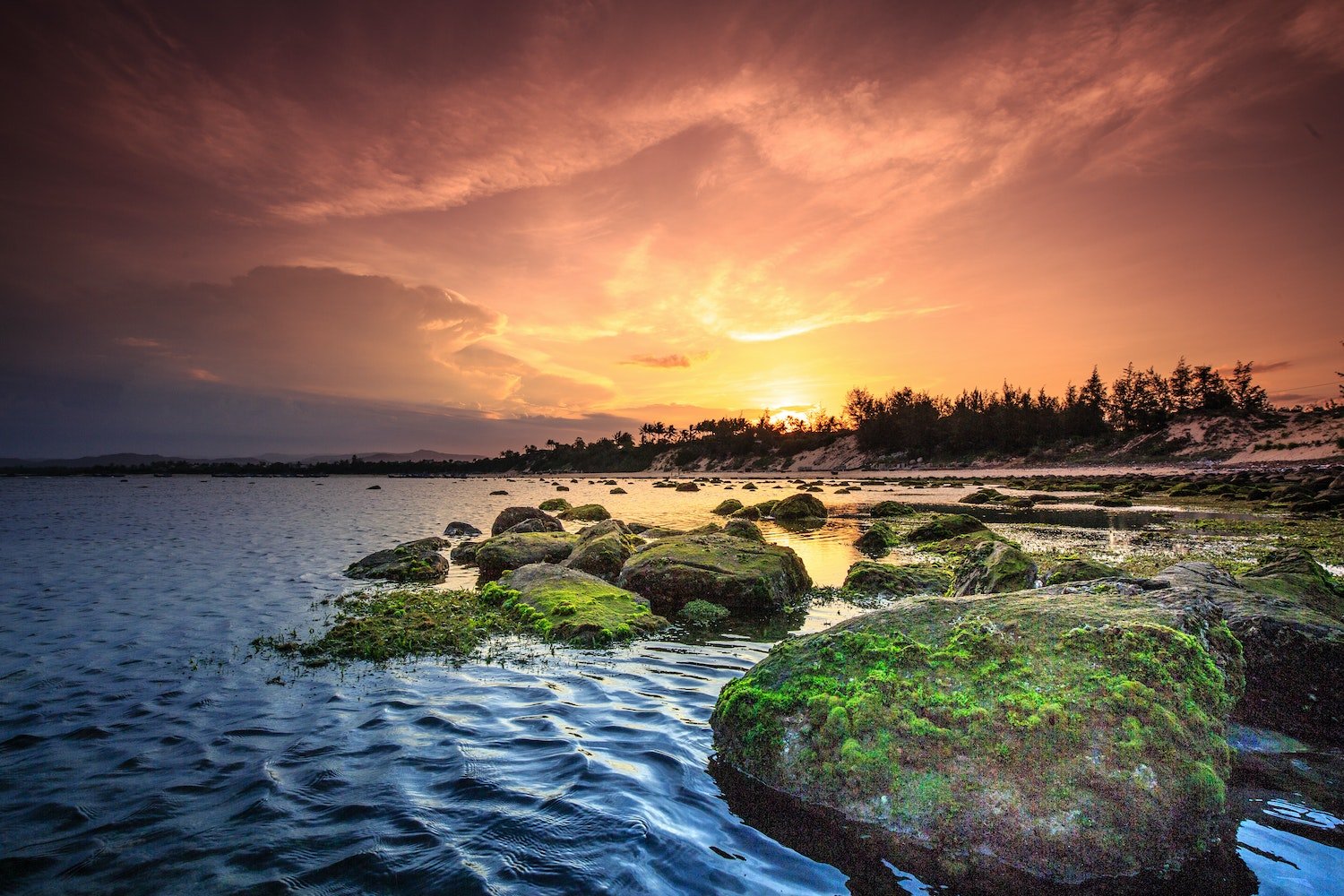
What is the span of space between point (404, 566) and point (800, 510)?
21519 mm

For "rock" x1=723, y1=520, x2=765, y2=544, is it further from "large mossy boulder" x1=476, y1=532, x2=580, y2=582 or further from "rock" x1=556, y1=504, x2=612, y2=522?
"rock" x1=556, y1=504, x2=612, y2=522

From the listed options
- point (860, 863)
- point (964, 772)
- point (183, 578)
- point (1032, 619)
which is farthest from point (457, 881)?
point (183, 578)

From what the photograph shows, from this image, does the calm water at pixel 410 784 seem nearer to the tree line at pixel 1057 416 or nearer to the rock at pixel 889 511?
the rock at pixel 889 511

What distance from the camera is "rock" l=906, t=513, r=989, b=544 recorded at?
2109cm

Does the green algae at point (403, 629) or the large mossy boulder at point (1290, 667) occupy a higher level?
the large mossy boulder at point (1290, 667)

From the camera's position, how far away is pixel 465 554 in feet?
65.1

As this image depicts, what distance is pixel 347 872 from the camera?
418 centimetres

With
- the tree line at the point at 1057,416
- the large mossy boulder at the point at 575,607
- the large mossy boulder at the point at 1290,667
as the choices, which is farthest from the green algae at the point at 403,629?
the tree line at the point at 1057,416

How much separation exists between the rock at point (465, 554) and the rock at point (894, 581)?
12.0 m

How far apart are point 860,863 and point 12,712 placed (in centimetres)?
1015

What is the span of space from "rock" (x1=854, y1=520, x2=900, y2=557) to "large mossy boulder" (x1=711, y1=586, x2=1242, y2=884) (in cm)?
1428

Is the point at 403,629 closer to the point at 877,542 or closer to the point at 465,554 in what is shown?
the point at 465,554

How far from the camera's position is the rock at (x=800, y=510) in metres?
32.2

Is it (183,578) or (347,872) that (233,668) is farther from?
(183,578)
